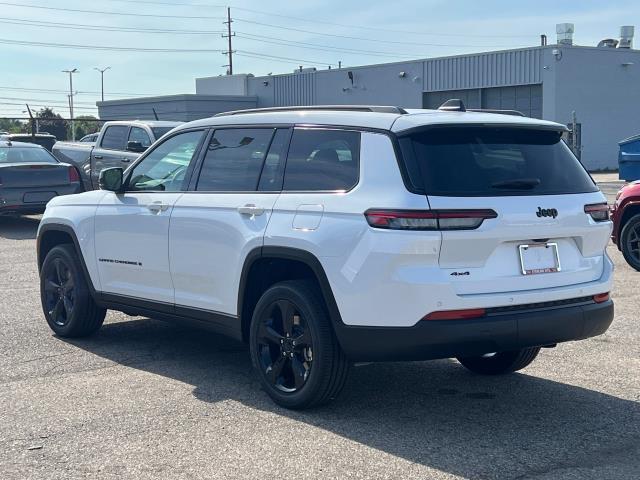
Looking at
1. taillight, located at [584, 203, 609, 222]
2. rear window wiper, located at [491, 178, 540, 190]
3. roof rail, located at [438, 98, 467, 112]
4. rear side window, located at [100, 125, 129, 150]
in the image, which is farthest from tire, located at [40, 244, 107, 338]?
rear side window, located at [100, 125, 129, 150]

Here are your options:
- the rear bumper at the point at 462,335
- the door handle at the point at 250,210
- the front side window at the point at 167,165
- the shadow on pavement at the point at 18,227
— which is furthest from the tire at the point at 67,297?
the shadow on pavement at the point at 18,227

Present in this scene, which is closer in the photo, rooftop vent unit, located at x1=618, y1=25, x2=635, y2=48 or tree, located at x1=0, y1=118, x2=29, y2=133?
rooftop vent unit, located at x1=618, y1=25, x2=635, y2=48

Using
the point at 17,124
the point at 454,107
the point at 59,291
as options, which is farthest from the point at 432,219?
the point at 17,124

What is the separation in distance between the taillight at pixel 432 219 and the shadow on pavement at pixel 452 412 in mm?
1208

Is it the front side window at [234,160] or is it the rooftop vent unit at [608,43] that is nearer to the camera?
the front side window at [234,160]

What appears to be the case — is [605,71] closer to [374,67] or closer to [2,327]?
[374,67]

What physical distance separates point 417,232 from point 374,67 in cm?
4067

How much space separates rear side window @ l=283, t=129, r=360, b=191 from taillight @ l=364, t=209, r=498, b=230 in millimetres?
441

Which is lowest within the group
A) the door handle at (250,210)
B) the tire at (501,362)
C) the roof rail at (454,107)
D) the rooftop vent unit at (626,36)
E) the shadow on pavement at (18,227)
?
the shadow on pavement at (18,227)

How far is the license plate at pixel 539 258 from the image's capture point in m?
5.36

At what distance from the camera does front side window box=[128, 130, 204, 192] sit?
6887mm

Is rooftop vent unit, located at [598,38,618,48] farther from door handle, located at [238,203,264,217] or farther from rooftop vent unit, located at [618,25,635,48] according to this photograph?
door handle, located at [238,203,264,217]

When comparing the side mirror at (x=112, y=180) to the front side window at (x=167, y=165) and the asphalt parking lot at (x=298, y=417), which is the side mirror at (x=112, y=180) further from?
the asphalt parking lot at (x=298, y=417)

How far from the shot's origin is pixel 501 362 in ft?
21.6
